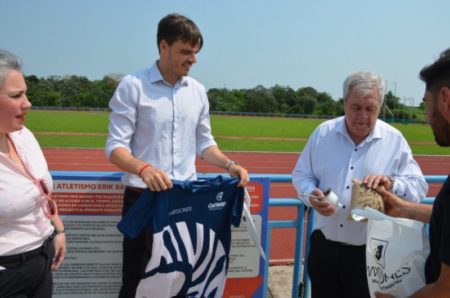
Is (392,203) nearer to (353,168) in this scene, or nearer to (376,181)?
(376,181)

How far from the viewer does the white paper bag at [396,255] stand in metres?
1.76

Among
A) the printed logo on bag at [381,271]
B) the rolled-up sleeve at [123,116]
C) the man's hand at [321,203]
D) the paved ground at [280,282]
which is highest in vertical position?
the rolled-up sleeve at [123,116]

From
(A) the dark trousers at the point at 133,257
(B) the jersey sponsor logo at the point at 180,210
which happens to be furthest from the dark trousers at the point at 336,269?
(A) the dark trousers at the point at 133,257

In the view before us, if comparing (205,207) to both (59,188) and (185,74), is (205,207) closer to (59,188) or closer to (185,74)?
(185,74)

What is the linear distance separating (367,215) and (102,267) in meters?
2.12

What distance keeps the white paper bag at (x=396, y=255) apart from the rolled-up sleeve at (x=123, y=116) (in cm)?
145

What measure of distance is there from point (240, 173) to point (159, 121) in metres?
0.63

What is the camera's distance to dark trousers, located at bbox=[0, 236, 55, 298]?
6.89 feet

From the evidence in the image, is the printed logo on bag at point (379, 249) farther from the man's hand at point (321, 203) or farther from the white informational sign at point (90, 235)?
the white informational sign at point (90, 235)

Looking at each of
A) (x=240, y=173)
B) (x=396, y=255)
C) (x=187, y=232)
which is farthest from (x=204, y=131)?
(x=396, y=255)

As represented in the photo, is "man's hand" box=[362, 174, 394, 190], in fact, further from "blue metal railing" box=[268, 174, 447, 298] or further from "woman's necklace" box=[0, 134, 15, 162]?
"woman's necklace" box=[0, 134, 15, 162]

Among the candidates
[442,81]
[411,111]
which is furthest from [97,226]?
[411,111]

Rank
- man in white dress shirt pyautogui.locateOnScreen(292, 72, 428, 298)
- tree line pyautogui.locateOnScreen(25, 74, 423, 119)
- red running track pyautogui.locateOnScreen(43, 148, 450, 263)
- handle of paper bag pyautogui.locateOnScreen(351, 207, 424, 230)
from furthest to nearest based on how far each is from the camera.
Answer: tree line pyautogui.locateOnScreen(25, 74, 423, 119) → red running track pyautogui.locateOnScreen(43, 148, 450, 263) → man in white dress shirt pyautogui.locateOnScreen(292, 72, 428, 298) → handle of paper bag pyautogui.locateOnScreen(351, 207, 424, 230)

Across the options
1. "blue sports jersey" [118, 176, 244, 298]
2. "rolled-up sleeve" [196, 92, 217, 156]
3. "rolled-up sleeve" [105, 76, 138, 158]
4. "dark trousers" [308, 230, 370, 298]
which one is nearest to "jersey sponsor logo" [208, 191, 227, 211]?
"blue sports jersey" [118, 176, 244, 298]
